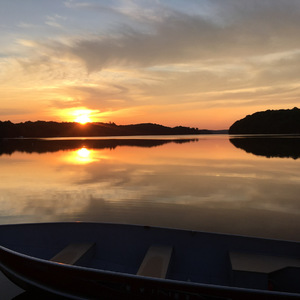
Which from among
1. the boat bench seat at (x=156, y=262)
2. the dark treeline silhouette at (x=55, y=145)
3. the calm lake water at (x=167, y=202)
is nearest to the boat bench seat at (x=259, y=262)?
the boat bench seat at (x=156, y=262)

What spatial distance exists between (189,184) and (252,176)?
899cm

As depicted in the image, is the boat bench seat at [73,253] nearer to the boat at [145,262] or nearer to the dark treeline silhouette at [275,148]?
the boat at [145,262]

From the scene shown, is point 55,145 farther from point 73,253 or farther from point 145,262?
point 145,262

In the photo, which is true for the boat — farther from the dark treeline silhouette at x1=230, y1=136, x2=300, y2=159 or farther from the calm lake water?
the dark treeline silhouette at x1=230, y1=136, x2=300, y2=159

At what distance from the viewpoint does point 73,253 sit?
907cm

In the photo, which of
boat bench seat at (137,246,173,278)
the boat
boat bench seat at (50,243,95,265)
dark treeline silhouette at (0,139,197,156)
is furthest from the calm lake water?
dark treeline silhouette at (0,139,197,156)

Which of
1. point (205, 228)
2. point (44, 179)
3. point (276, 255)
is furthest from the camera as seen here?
point (44, 179)

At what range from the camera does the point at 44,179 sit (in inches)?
1200

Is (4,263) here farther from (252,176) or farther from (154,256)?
(252,176)

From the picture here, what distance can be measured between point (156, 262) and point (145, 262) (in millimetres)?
345

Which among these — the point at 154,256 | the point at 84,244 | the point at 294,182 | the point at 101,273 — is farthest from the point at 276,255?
the point at 294,182

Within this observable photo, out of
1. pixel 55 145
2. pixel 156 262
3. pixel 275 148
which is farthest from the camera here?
pixel 55 145

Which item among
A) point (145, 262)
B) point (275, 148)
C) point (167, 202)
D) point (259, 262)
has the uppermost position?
point (259, 262)

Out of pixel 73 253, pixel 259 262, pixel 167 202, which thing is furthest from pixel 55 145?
pixel 259 262
